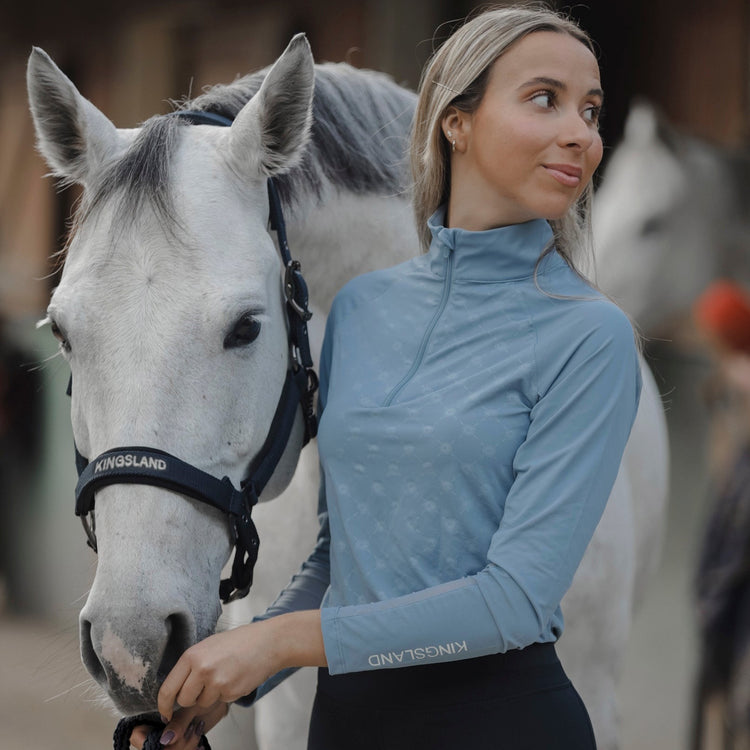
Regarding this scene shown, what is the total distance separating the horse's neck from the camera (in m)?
1.69

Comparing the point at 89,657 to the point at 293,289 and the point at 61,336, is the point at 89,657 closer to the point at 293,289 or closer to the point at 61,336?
the point at 61,336

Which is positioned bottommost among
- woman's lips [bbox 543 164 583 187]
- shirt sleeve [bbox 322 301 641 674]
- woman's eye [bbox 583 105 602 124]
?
shirt sleeve [bbox 322 301 641 674]

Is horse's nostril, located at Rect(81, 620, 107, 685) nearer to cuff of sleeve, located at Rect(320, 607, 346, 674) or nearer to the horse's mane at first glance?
cuff of sleeve, located at Rect(320, 607, 346, 674)

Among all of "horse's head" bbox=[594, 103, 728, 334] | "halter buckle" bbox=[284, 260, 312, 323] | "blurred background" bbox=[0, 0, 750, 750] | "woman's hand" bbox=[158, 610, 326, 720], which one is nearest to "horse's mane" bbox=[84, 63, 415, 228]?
"halter buckle" bbox=[284, 260, 312, 323]

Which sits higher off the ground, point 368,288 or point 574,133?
point 574,133

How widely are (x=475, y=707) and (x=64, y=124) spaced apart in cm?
97

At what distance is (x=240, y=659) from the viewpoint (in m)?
1.13

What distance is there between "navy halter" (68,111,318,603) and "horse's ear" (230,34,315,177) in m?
0.06

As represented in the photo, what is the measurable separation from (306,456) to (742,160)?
3284 mm

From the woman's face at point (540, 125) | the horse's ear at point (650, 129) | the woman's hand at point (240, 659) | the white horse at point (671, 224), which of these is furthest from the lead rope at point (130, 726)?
the horse's ear at point (650, 129)

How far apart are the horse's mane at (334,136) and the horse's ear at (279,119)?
91 mm

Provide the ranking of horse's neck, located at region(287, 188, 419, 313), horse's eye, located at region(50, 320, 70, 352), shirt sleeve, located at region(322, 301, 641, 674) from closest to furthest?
1. shirt sleeve, located at region(322, 301, 641, 674)
2. horse's eye, located at region(50, 320, 70, 352)
3. horse's neck, located at region(287, 188, 419, 313)

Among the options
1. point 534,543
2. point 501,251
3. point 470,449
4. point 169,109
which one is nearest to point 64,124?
point 501,251

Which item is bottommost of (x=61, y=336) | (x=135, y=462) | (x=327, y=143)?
(x=135, y=462)
